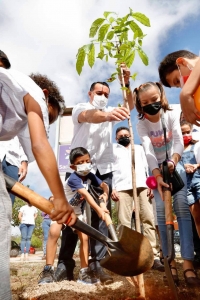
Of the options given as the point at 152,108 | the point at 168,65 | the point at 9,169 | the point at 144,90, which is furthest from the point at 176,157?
the point at 9,169

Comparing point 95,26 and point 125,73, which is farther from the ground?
point 95,26

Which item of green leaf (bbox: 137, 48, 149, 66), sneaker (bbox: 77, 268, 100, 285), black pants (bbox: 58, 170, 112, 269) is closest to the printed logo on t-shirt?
black pants (bbox: 58, 170, 112, 269)

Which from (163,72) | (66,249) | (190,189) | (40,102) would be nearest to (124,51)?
(163,72)

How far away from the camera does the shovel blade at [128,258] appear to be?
198 cm

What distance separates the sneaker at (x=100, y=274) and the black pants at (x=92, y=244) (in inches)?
2.6

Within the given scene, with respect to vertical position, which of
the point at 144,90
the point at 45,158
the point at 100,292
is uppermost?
the point at 144,90

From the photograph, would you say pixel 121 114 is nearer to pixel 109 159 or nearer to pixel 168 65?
pixel 168 65

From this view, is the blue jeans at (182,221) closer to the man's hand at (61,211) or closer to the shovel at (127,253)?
the shovel at (127,253)

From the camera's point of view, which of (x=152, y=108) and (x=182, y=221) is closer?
(x=182, y=221)

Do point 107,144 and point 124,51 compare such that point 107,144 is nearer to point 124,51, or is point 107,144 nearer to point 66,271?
point 124,51

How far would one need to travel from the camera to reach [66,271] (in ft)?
11.4

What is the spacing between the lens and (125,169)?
486cm

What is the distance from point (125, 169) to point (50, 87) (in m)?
2.72

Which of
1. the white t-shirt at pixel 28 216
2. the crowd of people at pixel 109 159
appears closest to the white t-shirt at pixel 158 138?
the crowd of people at pixel 109 159
